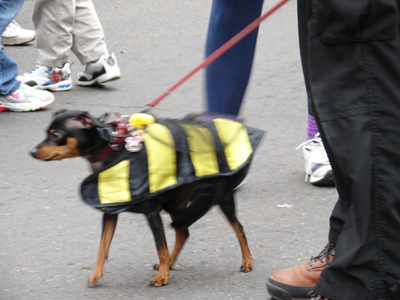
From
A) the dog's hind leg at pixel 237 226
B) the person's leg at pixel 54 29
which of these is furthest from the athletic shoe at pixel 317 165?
the person's leg at pixel 54 29

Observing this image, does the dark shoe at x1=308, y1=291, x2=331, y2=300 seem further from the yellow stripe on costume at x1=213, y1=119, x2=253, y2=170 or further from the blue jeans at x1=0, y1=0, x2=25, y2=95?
the blue jeans at x1=0, y1=0, x2=25, y2=95

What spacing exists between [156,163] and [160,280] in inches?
19.9

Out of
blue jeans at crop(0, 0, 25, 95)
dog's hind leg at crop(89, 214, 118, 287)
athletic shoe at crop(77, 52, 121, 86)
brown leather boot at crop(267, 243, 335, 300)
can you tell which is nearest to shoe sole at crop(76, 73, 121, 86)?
athletic shoe at crop(77, 52, 121, 86)

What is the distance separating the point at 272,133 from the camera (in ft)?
13.9

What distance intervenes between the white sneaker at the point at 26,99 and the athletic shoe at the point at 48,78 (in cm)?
32

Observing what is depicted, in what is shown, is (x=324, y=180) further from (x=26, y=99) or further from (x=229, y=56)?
(x=26, y=99)

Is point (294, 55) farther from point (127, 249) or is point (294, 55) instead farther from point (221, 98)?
point (127, 249)

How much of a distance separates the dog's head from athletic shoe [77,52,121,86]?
287 centimetres

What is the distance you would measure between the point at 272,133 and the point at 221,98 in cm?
129

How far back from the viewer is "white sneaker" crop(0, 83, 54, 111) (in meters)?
4.54

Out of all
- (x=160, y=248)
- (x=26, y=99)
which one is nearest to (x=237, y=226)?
(x=160, y=248)

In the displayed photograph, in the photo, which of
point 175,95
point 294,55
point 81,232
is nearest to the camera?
point 81,232

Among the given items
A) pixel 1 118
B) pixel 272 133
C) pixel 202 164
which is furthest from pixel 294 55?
pixel 202 164

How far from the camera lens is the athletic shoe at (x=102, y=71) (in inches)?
200
